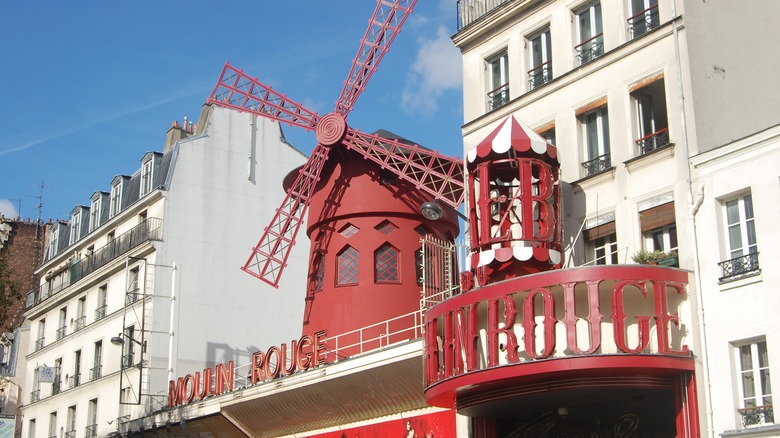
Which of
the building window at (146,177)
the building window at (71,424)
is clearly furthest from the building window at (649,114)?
the building window at (71,424)

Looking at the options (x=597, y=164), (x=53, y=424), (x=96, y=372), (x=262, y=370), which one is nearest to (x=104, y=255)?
(x=96, y=372)

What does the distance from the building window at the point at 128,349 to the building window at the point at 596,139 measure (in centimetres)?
1482

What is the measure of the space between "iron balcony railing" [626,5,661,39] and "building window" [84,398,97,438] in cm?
1887

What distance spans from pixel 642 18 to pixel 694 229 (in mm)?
3269

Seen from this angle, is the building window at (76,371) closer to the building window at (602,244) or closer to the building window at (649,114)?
the building window at (602,244)

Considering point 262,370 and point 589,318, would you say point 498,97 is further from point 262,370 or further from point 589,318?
point 262,370

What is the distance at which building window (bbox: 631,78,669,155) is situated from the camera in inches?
550

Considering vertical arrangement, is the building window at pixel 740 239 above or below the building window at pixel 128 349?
below

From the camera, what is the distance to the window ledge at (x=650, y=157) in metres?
13.5

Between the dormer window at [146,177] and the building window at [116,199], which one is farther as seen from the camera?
the building window at [116,199]

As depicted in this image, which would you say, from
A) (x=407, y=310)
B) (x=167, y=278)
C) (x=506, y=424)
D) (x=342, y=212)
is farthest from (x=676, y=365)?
(x=167, y=278)

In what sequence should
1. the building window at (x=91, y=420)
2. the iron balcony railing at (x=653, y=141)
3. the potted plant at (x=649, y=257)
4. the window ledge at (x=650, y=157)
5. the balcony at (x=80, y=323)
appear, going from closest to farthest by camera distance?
the potted plant at (x=649, y=257) < the window ledge at (x=650, y=157) < the iron balcony railing at (x=653, y=141) < the building window at (x=91, y=420) < the balcony at (x=80, y=323)

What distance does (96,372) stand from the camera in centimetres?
2864

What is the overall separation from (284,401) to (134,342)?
828 centimetres
